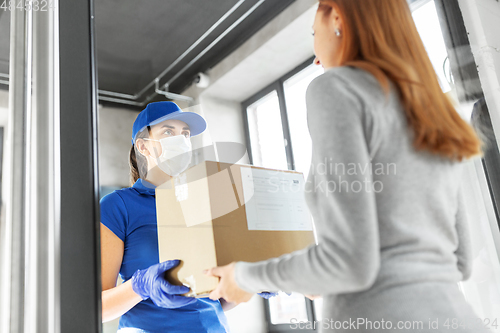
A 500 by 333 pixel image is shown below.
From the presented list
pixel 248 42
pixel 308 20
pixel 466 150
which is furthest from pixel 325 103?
pixel 248 42

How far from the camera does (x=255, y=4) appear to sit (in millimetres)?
1748

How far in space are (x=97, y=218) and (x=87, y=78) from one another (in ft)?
0.95

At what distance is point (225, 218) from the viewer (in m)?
0.67

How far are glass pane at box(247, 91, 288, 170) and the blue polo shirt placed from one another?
2.10ft

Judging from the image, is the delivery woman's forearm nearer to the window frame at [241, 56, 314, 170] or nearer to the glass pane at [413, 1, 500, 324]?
the window frame at [241, 56, 314, 170]

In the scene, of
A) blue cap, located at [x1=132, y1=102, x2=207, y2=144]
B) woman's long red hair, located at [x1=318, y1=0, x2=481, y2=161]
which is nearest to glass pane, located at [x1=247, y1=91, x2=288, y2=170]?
blue cap, located at [x1=132, y1=102, x2=207, y2=144]

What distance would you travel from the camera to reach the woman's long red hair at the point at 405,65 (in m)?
0.57

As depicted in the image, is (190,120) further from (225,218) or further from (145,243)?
(225,218)

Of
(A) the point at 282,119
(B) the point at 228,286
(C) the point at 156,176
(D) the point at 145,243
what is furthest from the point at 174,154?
(A) the point at 282,119

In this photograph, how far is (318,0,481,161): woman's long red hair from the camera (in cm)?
57

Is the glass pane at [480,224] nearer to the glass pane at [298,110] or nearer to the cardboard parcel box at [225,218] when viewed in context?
the glass pane at [298,110]

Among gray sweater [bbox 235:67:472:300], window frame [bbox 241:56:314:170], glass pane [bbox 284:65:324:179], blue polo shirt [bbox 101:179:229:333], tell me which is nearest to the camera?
gray sweater [bbox 235:67:472:300]

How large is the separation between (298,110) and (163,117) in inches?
22.3

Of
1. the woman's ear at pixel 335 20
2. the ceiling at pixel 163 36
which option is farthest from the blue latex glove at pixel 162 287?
the ceiling at pixel 163 36
